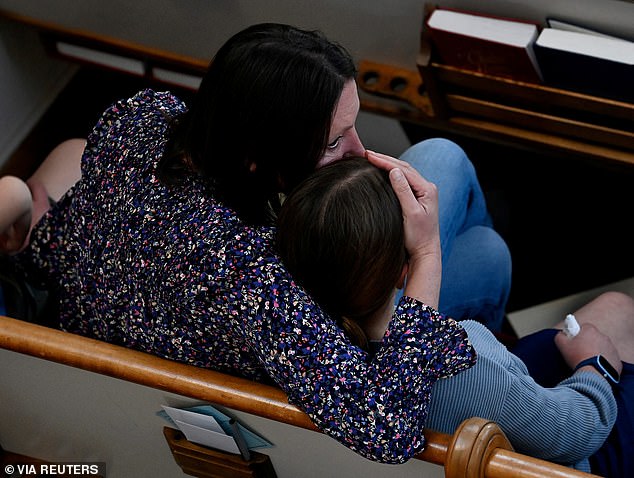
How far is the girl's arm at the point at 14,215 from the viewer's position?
1695mm

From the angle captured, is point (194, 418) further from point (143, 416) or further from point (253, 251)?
point (253, 251)

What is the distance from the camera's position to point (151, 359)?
1294 mm

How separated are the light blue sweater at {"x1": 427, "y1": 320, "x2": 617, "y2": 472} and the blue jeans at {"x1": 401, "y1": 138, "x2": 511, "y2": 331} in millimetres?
329

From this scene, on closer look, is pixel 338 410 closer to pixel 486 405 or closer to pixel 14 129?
pixel 486 405

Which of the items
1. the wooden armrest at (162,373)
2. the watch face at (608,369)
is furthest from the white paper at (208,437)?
the watch face at (608,369)

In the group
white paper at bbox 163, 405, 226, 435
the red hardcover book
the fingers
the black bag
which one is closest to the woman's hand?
the fingers

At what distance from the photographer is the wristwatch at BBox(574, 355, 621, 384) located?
1484mm

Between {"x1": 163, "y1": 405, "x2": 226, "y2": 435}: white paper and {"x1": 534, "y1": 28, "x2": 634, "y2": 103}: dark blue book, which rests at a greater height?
{"x1": 534, "y1": 28, "x2": 634, "y2": 103}: dark blue book

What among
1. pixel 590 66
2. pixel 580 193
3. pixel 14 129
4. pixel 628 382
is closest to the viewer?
pixel 628 382

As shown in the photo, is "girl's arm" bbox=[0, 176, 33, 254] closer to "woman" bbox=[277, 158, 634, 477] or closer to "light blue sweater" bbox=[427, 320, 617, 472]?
"woman" bbox=[277, 158, 634, 477]

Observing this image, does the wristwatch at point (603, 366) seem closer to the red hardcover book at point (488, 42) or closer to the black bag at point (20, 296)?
the red hardcover book at point (488, 42)

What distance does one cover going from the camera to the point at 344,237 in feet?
4.05

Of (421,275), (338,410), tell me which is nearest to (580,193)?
(421,275)

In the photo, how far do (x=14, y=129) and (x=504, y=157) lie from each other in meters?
1.22
